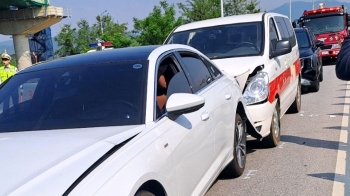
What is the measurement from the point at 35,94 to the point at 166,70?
114 centimetres

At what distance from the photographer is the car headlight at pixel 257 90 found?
6363mm

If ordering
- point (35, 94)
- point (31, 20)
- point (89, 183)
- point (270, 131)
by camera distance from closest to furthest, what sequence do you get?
point (89, 183), point (35, 94), point (270, 131), point (31, 20)

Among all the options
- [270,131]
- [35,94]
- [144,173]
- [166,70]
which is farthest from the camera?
[270,131]

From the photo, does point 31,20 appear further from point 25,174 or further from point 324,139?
point 25,174

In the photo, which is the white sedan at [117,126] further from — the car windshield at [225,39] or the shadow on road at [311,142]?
the car windshield at [225,39]

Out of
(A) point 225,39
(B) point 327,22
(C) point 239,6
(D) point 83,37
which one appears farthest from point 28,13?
(A) point 225,39

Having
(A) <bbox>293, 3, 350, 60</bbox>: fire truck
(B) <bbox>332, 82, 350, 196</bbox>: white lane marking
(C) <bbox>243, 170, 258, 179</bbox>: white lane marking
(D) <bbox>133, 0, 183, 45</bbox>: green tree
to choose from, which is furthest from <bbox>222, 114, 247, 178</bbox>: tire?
(D) <bbox>133, 0, 183, 45</bbox>: green tree

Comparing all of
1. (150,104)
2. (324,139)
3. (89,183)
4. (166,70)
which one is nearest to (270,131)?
(324,139)

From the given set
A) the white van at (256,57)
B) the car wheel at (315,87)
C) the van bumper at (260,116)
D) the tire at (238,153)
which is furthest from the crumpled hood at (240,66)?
the car wheel at (315,87)

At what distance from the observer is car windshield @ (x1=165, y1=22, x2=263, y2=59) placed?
745 centimetres

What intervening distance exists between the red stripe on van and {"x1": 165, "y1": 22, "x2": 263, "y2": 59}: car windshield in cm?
59

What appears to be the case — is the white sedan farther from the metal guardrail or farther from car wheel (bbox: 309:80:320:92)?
the metal guardrail

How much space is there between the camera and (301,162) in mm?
6113

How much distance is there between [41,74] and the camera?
4.36 meters
